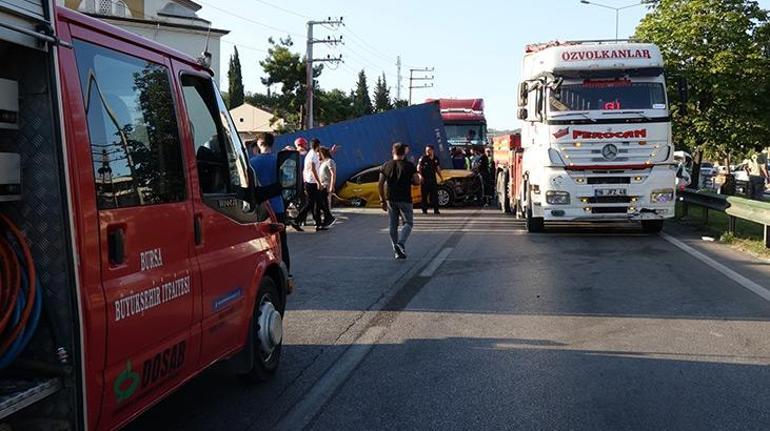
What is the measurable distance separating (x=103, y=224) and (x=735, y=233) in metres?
13.7

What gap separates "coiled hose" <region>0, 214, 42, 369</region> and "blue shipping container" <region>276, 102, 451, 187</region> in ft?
69.4

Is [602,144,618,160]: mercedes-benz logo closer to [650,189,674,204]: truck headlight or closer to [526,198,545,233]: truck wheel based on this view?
[650,189,674,204]: truck headlight

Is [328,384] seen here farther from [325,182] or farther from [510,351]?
[325,182]

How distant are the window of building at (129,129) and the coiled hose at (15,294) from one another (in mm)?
371

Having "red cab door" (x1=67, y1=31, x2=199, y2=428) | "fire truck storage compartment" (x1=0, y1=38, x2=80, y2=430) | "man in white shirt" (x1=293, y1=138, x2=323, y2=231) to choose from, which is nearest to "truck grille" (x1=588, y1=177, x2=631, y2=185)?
"man in white shirt" (x1=293, y1=138, x2=323, y2=231)

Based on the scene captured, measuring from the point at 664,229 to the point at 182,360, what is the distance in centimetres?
1384

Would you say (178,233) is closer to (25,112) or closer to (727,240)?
(25,112)

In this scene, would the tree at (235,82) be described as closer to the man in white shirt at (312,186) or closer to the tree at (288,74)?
the tree at (288,74)

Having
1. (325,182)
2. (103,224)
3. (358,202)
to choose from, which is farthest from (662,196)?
(103,224)

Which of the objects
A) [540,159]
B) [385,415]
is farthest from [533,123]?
[385,415]

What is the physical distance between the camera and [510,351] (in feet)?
20.2

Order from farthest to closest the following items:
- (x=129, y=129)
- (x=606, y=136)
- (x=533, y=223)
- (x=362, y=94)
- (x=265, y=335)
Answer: (x=362, y=94), (x=533, y=223), (x=606, y=136), (x=265, y=335), (x=129, y=129)

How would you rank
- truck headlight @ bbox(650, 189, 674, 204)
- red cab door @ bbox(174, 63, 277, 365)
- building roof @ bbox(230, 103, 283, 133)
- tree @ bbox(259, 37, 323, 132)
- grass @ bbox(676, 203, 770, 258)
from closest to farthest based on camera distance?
red cab door @ bbox(174, 63, 277, 365)
grass @ bbox(676, 203, 770, 258)
truck headlight @ bbox(650, 189, 674, 204)
tree @ bbox(259, 37, 323, 132)
building roof @ bbox(230, 103, 283, 133)

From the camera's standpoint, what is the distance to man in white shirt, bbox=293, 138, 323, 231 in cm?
1603
